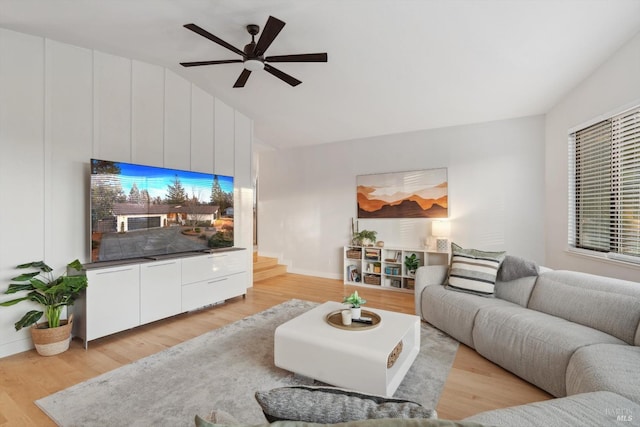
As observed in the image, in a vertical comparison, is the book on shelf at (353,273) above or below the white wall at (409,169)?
below

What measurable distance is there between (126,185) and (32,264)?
3.45 feet

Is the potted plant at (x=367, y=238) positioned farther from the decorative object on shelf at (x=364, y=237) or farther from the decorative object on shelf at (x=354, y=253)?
the decorative object on shelf at (x=354, y=253)

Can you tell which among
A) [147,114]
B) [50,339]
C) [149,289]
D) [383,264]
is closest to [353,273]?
[383,264]

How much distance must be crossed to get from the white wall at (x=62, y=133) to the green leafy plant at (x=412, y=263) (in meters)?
3.64

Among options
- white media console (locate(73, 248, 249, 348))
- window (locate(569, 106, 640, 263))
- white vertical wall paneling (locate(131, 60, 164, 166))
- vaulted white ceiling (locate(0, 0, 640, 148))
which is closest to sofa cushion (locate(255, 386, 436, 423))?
vaulted white ceiling (locate(0, 0, 640, 148))

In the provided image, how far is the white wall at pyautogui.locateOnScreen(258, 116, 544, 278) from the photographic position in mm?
4340

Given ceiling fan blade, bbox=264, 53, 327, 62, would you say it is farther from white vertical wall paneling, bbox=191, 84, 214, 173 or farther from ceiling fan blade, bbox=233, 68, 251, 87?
white vertical wall paneling, bbox=191, 84, 214, 173

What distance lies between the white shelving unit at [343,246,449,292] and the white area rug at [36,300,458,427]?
1968mm

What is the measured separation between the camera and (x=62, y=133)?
3061 mm

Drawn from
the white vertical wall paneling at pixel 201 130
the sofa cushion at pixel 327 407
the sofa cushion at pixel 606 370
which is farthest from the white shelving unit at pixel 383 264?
the sofa cushion at pixel 327 407

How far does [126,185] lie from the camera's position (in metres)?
3.28

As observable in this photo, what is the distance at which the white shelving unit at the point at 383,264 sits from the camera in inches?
193

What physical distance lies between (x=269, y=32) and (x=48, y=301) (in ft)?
9.89

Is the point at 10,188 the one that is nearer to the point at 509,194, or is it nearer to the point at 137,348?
the point at 137,348
